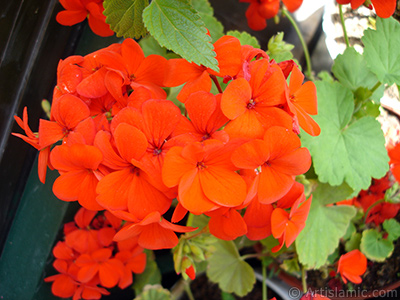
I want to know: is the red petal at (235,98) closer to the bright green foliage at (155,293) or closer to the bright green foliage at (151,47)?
the bright green foliage at (151,47)

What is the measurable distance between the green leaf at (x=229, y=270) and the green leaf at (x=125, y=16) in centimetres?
60

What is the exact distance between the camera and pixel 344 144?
2.56 feet

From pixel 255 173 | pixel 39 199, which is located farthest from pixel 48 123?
pixel 39 199

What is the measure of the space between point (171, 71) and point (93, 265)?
1.66 ft

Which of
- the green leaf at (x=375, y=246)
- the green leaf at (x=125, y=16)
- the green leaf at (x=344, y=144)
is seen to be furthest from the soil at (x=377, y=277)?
the green leaf at (x=125, y=16)

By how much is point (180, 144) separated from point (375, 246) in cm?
75

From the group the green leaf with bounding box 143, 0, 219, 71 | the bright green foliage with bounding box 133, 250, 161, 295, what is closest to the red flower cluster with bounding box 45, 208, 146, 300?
the bright green foliage with bounding box 133, 250, 161, 295

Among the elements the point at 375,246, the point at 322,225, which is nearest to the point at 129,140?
the point at 322,225

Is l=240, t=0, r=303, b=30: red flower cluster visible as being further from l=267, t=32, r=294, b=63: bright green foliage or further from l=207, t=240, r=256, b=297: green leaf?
l=207, t=240, r=256, b=297: green leaf

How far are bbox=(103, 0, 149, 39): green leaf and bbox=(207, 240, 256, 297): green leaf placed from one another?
23.6 inches

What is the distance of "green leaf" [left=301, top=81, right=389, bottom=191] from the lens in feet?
2.44

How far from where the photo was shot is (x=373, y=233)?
95 cm

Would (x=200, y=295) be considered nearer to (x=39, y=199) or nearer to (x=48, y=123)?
(x=39, y=199)

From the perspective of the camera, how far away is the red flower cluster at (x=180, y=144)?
0.41 metres
